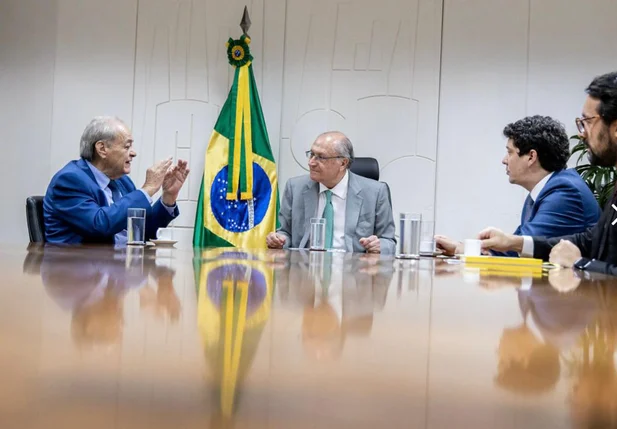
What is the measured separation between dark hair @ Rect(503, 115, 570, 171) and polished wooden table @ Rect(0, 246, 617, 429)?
7.95ft

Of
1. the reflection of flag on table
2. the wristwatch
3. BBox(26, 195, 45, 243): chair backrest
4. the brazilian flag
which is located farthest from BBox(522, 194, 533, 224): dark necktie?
the reflection of flag on table

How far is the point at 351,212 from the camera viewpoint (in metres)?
3.57

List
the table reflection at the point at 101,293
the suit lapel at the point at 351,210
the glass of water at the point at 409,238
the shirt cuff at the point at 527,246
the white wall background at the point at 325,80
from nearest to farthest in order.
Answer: the table reflection at the point at 101,293
the glass of water at the point at 409,238
the shirt cuff at the point at 527,246
the suit lapel at the point at 351,210
the white wall background at the point at 325,80

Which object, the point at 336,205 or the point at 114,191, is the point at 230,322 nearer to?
the point at 114,191

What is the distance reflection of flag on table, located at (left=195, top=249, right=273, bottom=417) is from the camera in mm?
335

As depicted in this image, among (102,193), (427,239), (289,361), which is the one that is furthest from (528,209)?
(289,361)

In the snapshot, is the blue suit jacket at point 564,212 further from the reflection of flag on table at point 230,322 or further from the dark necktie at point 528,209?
the reflection of flag on table at point 230,322

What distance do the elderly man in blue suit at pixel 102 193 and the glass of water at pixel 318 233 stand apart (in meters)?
0.72

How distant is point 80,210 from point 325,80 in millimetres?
2725

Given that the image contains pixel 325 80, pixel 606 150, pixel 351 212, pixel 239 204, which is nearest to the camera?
pixel 606 150

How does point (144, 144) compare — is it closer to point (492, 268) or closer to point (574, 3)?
point (574, 3)

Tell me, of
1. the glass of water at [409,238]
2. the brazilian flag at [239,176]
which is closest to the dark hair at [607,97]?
the glass of water at [409,238]

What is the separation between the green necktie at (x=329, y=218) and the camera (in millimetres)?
3521

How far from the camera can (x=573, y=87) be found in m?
4.87
